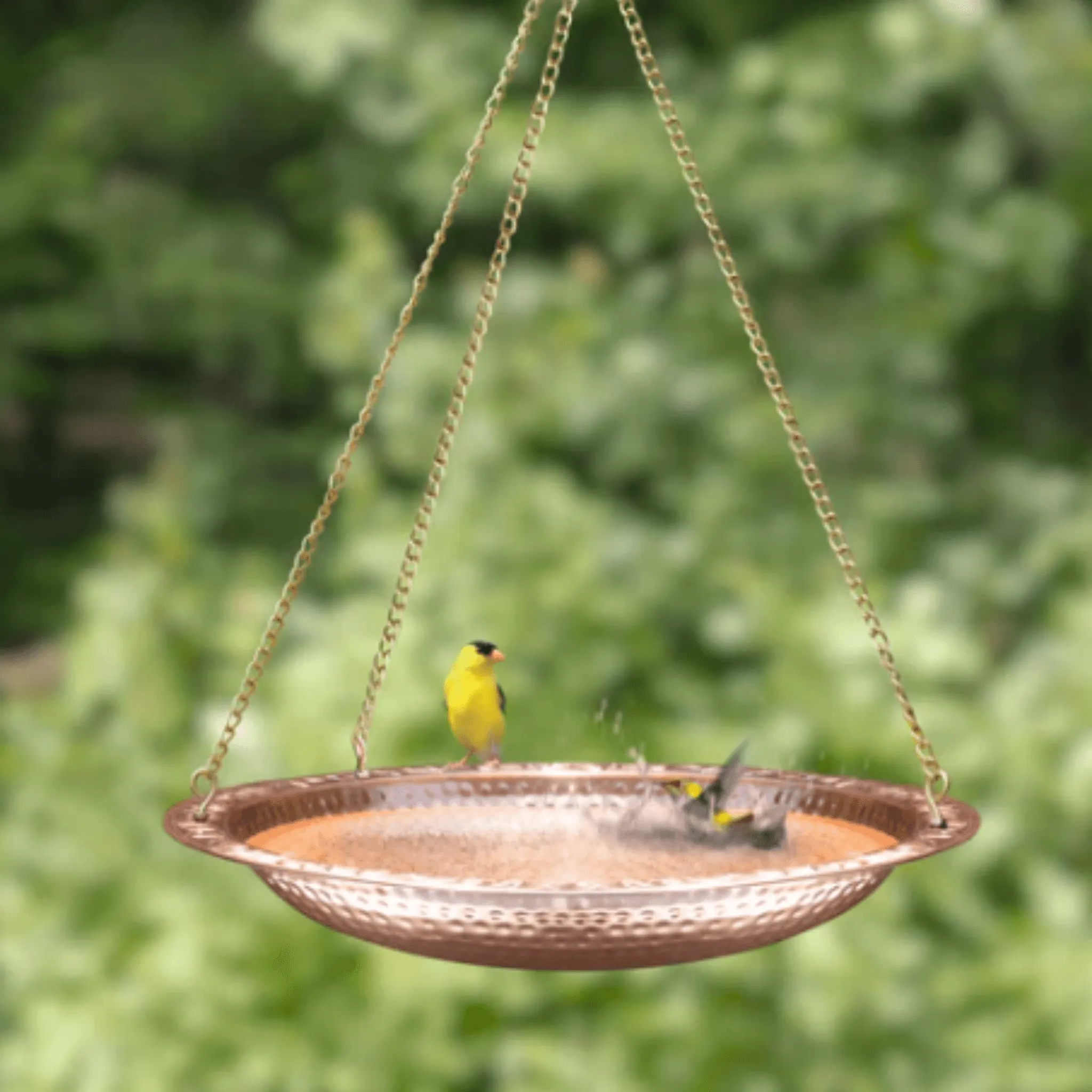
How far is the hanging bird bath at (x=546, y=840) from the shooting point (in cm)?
131

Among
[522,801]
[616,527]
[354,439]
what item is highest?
[354,439]

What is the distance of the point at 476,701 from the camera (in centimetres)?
207

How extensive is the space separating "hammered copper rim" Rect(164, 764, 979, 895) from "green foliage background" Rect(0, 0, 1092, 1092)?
182cm

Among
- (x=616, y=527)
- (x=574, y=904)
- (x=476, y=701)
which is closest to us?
(x=574, y=904)

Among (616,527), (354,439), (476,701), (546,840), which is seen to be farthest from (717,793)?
(616,527)

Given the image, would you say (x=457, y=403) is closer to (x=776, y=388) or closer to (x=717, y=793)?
(x=776, y=388)

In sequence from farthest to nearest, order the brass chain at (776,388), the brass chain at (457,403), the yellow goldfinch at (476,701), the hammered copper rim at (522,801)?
the yellow goldfinch at (476,701) < the brass chain at (457,403) < the brass chain at (776,388) < the hammered copper rim at (522,801)

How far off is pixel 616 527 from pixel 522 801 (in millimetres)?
2591

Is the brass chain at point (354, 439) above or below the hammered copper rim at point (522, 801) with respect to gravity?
above

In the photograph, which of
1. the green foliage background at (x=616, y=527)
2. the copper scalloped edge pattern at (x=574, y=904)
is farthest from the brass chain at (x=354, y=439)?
the green foliage background at (x=616, y=527)

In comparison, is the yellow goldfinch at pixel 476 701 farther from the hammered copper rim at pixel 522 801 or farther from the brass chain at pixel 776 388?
the brass chain at pixel 776 388

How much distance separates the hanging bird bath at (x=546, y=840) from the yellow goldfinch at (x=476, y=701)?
4.8 inches

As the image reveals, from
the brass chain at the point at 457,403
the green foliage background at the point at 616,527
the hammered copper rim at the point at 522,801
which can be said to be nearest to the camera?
the hammered copper rim at the point at 522,801

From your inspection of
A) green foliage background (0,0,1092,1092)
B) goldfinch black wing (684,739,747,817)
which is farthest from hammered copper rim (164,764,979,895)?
green foliage background (0,0,1092,1092)
